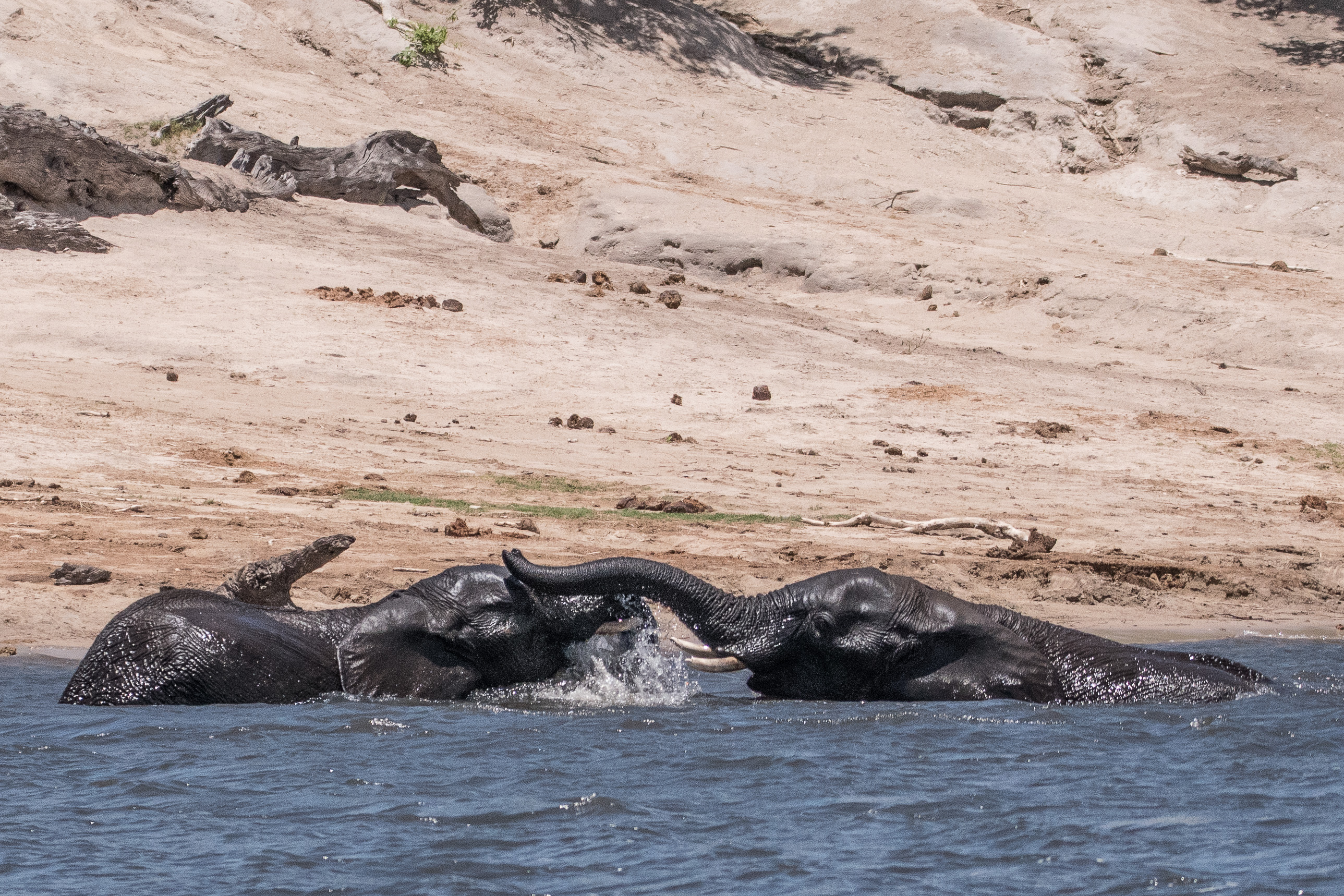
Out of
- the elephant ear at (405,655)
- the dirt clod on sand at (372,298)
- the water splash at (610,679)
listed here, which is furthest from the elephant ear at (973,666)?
the dirt clod on sand at (372,298)

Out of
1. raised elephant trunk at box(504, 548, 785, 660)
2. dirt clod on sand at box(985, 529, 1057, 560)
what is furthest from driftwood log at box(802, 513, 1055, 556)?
raised elephant trunk at box(504, 548, 785, 660)

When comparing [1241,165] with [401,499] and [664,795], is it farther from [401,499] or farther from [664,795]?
[664,795]

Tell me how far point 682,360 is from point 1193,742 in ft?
35.4

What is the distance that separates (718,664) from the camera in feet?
19.7

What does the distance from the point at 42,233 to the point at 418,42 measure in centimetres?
1100

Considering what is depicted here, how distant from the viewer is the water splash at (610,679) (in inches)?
242

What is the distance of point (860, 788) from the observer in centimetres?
523

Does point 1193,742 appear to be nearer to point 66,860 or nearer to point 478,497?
point 66,860

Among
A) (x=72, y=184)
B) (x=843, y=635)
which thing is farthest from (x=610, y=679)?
(x=72, y=184)

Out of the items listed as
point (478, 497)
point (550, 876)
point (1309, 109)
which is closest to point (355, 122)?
point (478, 497)

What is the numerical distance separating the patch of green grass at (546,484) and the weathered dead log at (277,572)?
4077 millimetres

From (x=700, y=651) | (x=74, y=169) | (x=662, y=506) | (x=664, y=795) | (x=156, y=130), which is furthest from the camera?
(x=156, y=130)

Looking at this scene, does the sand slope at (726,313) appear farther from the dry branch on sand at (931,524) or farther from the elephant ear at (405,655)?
the elephant ear at (405,655)

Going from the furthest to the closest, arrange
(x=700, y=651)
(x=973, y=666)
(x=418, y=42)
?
(x=418, y=42) → (x=973, y=666) → (x=700, y=651)
